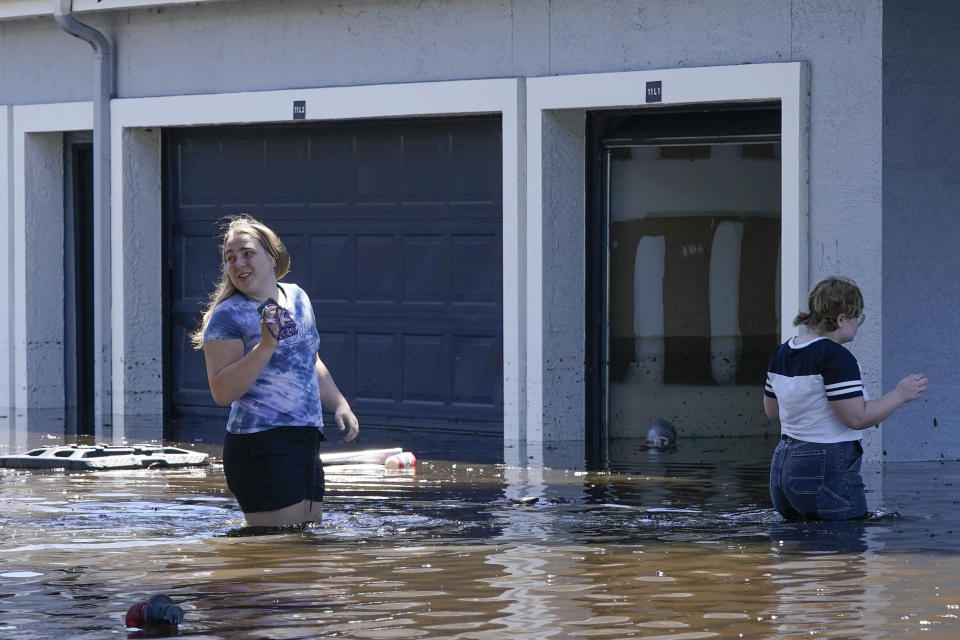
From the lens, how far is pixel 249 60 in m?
14.9

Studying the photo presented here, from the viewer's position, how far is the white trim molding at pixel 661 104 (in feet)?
37.9

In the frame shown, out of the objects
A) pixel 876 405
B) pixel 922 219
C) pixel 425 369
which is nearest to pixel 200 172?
Answer: pixel 425 369

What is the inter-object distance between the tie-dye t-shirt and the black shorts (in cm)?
4

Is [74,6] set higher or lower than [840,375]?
higher

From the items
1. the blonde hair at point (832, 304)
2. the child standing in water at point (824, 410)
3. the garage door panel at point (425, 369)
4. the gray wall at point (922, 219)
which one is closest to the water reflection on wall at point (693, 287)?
the garage door panel at point (425, 369)

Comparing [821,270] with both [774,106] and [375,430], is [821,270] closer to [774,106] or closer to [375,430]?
[774,106]

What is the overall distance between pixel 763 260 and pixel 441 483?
415 cm

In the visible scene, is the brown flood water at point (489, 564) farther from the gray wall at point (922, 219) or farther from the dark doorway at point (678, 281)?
the dark doorway at point (678, 281)

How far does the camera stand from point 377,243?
1470 centimetres

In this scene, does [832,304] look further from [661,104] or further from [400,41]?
[400,41]

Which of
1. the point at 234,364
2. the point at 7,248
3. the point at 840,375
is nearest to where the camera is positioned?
the point at 234,364

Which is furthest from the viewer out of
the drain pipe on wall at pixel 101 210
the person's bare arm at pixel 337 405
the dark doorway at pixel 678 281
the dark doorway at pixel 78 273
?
the dark doorway at pixel 78 273

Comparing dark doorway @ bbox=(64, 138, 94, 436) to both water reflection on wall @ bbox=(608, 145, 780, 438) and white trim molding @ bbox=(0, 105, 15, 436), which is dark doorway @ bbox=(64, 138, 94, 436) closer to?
white trim molding @ bbox=(0, 105, 15, 436)

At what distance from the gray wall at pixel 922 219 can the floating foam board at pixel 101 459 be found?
462 cm
